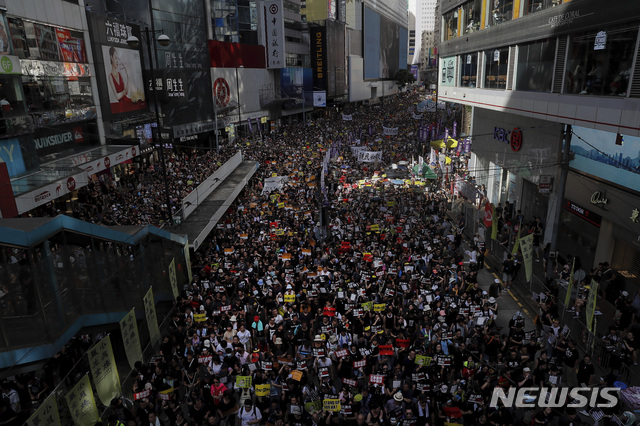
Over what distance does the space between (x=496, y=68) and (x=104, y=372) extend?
22.9 metres

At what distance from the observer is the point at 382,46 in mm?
114000

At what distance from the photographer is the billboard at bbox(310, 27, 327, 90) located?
7219 centimetres

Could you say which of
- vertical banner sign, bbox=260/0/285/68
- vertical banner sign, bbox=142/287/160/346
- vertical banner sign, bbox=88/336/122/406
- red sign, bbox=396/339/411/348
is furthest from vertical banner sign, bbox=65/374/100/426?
vertical banner sign, bbox=260/0/285/68

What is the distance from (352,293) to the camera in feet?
45.4

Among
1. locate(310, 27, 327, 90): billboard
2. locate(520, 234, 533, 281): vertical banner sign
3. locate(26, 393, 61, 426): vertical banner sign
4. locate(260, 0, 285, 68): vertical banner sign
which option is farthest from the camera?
locate(310, 27, 327, 90): billboard

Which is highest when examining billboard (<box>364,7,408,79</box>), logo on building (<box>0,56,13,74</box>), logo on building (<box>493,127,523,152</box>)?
billboard (<box>364,7,408,79</box>)

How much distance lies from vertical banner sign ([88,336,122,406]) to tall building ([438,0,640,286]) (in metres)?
15.8

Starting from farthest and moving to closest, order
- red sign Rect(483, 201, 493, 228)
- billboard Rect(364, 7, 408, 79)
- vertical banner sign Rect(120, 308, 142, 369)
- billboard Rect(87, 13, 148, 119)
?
billboard Rect(364, 7, 408, 79), billboard Rect(87, 13, 148, 119), red sign Rect(483, 201, 493, 228), vertical banner sign Rect(120, 308, 142, 369)

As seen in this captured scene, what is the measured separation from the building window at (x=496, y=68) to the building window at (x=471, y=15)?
2401mm

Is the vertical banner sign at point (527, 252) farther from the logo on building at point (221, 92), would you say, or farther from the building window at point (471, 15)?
the logo on building at point (221, 92)

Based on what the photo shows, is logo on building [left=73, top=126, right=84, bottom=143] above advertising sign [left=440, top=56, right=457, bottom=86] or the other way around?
the other way around

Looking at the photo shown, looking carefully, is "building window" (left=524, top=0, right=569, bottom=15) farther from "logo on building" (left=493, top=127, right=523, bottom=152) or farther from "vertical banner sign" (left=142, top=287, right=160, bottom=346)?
"vertical banner sign" (left=142, top=287, right=160, bottom=346)

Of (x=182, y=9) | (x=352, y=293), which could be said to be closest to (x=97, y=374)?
(x=352, y=293)

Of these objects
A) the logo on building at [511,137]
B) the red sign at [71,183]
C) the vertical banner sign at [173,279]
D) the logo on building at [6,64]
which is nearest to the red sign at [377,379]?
the vertical banner sign at [173,279]
